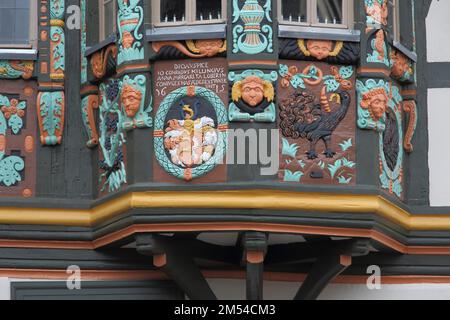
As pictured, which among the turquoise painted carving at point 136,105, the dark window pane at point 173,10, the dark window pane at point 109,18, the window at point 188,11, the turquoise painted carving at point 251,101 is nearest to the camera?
the turquoise painted carving at point 251,101

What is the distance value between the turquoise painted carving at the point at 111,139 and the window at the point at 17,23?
3.16 feet

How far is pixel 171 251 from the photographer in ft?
70.2

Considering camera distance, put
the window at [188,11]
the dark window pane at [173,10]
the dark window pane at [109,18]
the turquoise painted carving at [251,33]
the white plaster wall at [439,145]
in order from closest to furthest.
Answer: the turquoise painted carving at [251,33], the window at [188,11], the dark window pane at [173,10], the dark window pane at [109,18], the white plaster wall at [439,145]

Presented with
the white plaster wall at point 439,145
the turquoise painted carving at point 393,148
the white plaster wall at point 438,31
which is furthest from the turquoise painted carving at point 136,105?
the white plaster wall at point 438,31

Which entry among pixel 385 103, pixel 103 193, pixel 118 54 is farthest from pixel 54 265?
pixel 385 103

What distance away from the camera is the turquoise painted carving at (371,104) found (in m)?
21.4

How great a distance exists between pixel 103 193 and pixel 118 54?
55.7 inches

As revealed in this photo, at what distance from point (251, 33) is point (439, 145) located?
2.60 m

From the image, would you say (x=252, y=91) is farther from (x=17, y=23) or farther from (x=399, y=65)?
(x=17, y=23)

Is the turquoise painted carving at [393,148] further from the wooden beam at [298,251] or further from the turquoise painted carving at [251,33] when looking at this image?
the turquoise painted carving at [251,33]

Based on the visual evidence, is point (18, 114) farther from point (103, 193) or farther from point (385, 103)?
point (385, 103)

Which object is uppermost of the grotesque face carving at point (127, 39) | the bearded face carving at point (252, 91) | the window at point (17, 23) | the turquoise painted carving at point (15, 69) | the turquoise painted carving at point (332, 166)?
the window at point (17, 23)

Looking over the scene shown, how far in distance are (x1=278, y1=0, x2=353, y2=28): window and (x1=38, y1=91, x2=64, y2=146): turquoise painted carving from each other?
2.54 m

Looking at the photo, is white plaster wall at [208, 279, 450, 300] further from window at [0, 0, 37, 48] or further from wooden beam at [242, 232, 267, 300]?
window at [0, 0, 37, 48]
